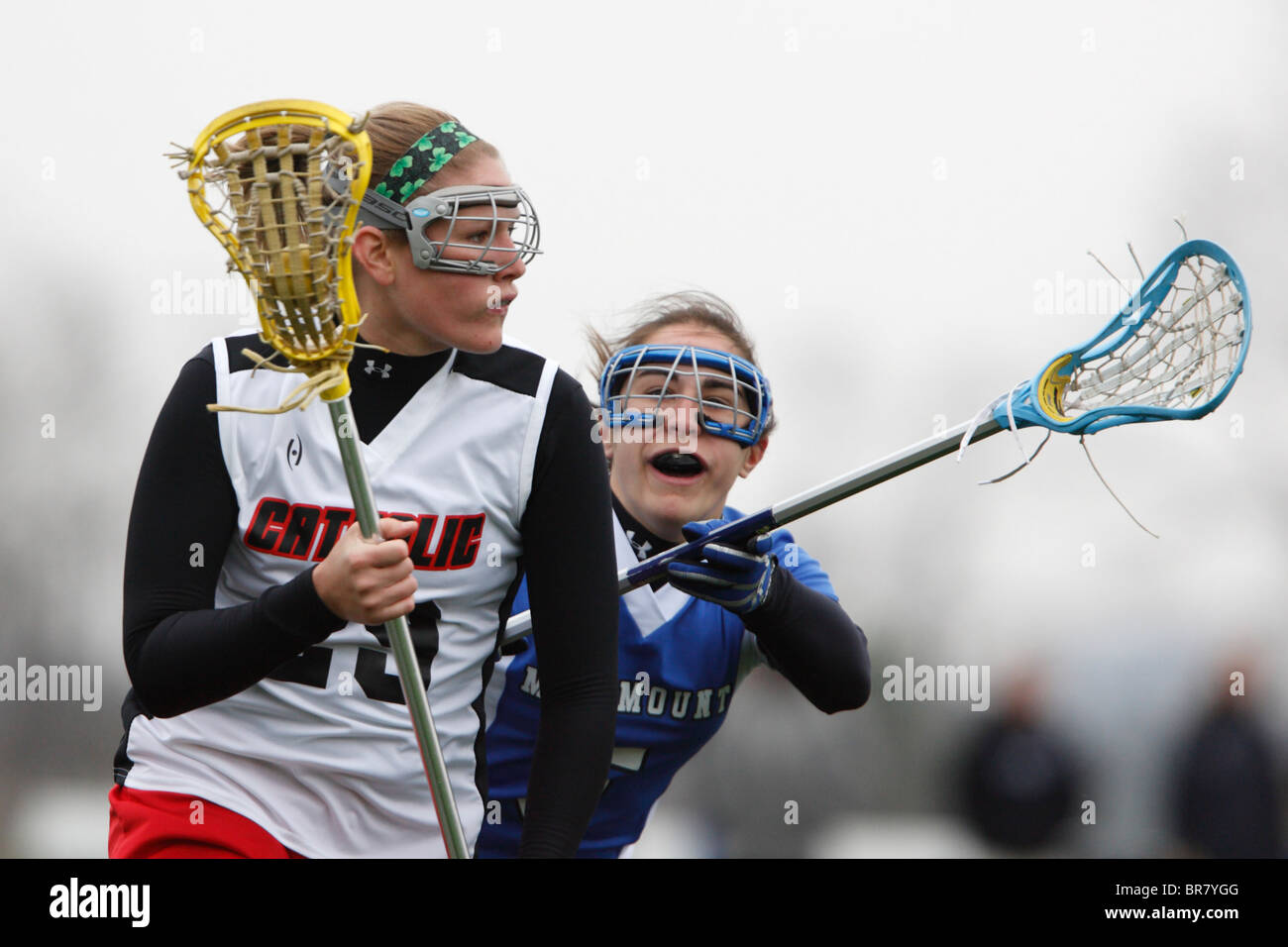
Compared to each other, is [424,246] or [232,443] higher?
[424,246]

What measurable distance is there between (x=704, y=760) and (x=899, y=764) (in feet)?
5.16

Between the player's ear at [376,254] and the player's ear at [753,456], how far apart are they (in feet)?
4.20

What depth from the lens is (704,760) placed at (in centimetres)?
805

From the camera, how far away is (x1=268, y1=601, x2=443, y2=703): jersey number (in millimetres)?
2381

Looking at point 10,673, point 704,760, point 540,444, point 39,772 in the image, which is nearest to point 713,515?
point 540,444

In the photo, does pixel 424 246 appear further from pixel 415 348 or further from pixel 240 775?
pixel 240 775

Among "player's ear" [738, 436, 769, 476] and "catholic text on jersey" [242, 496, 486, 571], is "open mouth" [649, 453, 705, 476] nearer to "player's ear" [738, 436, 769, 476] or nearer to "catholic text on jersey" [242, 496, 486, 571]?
"player's ear" [738, 436, 769, 476]

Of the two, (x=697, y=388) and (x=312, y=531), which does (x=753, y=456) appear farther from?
(x=312, y=531)

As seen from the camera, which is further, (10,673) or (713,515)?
(10,673)

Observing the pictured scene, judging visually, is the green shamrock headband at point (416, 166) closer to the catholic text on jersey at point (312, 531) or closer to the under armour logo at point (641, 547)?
the catholic text on jersey at point (312, 531)

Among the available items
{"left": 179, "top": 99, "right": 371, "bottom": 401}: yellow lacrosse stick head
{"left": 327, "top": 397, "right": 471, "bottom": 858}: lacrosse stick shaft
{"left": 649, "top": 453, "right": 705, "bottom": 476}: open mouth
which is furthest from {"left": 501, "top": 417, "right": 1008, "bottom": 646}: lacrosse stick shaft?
{"left": 179, "top": 99, "right": 371, "bottom": 401}: yellow lacrosse stick head
